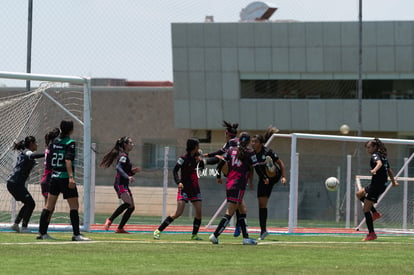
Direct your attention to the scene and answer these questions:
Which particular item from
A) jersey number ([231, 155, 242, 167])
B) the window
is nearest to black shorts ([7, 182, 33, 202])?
jersey number ([231, 155, 242, 167])

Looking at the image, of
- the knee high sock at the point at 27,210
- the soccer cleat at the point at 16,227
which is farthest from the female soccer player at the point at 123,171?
the soccer cleat at the point at 16,227

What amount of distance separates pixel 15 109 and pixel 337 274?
10.7 m

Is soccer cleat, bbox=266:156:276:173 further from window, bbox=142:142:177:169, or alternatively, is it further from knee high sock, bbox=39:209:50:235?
window, bbox=142:142:177:169

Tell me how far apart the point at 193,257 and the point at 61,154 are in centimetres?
351

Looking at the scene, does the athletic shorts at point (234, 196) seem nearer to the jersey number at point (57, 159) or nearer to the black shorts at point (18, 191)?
the jersey number at point (57, 159)

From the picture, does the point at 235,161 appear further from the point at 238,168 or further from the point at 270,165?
the point at 270,165

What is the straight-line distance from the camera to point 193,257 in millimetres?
12180

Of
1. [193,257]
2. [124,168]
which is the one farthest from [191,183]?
[193,257]

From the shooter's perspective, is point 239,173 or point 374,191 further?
point 374,191

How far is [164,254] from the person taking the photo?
41.1ft

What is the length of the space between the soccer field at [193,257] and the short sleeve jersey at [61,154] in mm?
1029

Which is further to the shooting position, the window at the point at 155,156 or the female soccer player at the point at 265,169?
the window at the point at 155,156

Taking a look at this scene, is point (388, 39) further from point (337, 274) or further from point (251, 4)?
point (337, 274)

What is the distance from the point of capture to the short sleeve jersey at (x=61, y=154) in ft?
48.2
